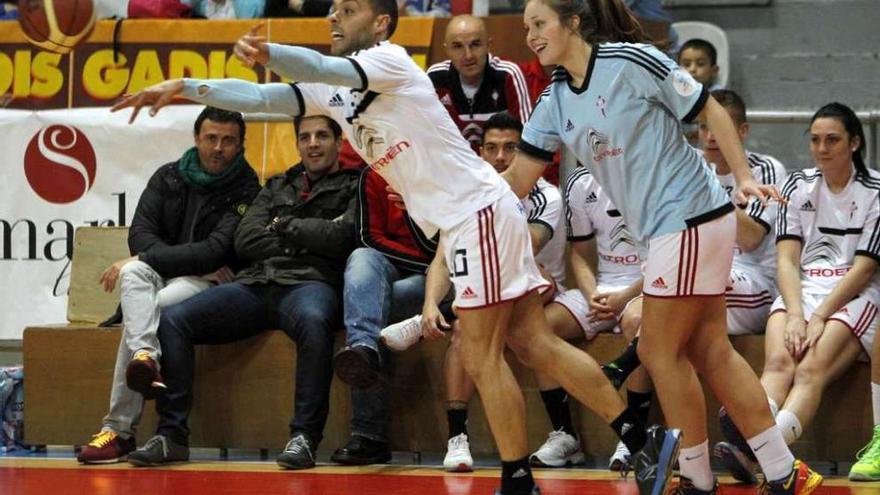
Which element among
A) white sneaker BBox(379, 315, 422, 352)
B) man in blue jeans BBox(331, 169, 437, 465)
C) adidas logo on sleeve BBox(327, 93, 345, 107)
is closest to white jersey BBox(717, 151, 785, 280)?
man in blue jeans BBox(331, 169, 437, 465)

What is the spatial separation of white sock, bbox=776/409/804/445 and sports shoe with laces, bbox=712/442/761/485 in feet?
0.55

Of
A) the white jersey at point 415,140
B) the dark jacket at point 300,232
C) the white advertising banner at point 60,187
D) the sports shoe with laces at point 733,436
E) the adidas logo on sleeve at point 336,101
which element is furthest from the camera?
the white advertising banner at point 60,187

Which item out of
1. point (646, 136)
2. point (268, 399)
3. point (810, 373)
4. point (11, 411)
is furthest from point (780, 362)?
point (11, 411)

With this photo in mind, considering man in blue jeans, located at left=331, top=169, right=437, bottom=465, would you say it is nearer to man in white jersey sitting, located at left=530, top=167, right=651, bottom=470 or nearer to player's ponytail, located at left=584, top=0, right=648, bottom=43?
man in white jersey sitting, located at left=530, top=167, right=651, bottom=470

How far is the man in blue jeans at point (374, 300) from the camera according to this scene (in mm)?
5988

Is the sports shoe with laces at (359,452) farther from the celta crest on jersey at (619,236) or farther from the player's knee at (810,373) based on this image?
the player's knee at (810,373)

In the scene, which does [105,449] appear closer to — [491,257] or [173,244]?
[173,244]

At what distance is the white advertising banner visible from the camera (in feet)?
26.0

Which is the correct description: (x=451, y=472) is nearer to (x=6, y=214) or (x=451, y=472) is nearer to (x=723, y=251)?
(x=723, y=251)

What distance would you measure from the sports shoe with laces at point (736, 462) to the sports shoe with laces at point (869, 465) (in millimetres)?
397

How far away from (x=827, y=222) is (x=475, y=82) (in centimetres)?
187

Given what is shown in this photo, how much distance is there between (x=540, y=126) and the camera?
4.87 m

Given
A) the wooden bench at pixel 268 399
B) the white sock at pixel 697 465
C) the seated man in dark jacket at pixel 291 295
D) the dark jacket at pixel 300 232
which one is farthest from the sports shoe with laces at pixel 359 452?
the white sock at pixel 697 465

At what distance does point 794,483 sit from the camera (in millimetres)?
4676
